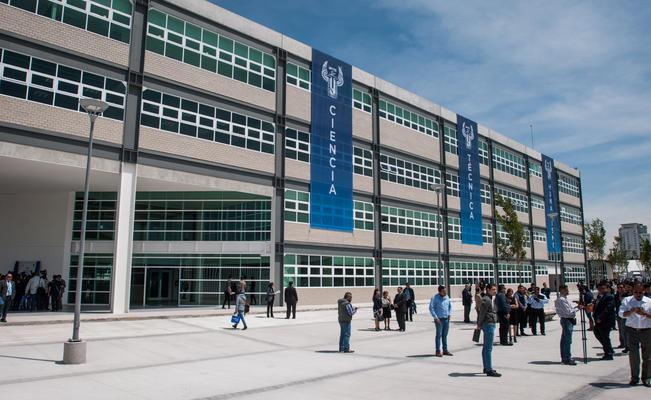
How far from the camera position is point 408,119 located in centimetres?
4509

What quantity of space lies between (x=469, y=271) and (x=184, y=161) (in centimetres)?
3097

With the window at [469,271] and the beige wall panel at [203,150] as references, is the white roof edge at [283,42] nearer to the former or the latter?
the beige wall panel at [203,150]

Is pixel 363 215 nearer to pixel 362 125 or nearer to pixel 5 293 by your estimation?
pixel 362 125

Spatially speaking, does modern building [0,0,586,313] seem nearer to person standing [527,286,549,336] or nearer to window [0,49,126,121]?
window [0,49,126,121]

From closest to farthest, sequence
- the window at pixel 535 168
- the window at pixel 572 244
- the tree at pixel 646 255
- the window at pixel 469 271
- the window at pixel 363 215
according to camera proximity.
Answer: the window at pixel 363 215
the window at pixel 469 271
the window at pixel 535 168
the window at pixel 572 244
the tree at pixel 646 255

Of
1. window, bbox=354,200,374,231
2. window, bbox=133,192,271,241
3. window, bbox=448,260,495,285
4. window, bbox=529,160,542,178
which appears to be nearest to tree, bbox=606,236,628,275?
window, bbox=529,160,542,178

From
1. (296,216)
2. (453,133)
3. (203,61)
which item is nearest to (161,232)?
(296,216)

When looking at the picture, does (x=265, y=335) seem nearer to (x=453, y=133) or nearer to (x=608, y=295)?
(x=608, y=295)

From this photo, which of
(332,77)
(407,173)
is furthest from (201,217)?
→ (407,173)

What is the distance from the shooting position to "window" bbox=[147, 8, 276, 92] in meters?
28.4

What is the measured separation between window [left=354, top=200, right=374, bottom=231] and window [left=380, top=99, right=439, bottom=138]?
25.4 feet

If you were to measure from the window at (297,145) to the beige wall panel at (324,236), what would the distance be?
4494mm

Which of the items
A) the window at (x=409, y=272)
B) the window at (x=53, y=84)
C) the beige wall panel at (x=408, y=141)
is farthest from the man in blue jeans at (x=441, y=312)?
the beige wall panel at (x=408, y=141)

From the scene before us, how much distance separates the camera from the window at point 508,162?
188ft
